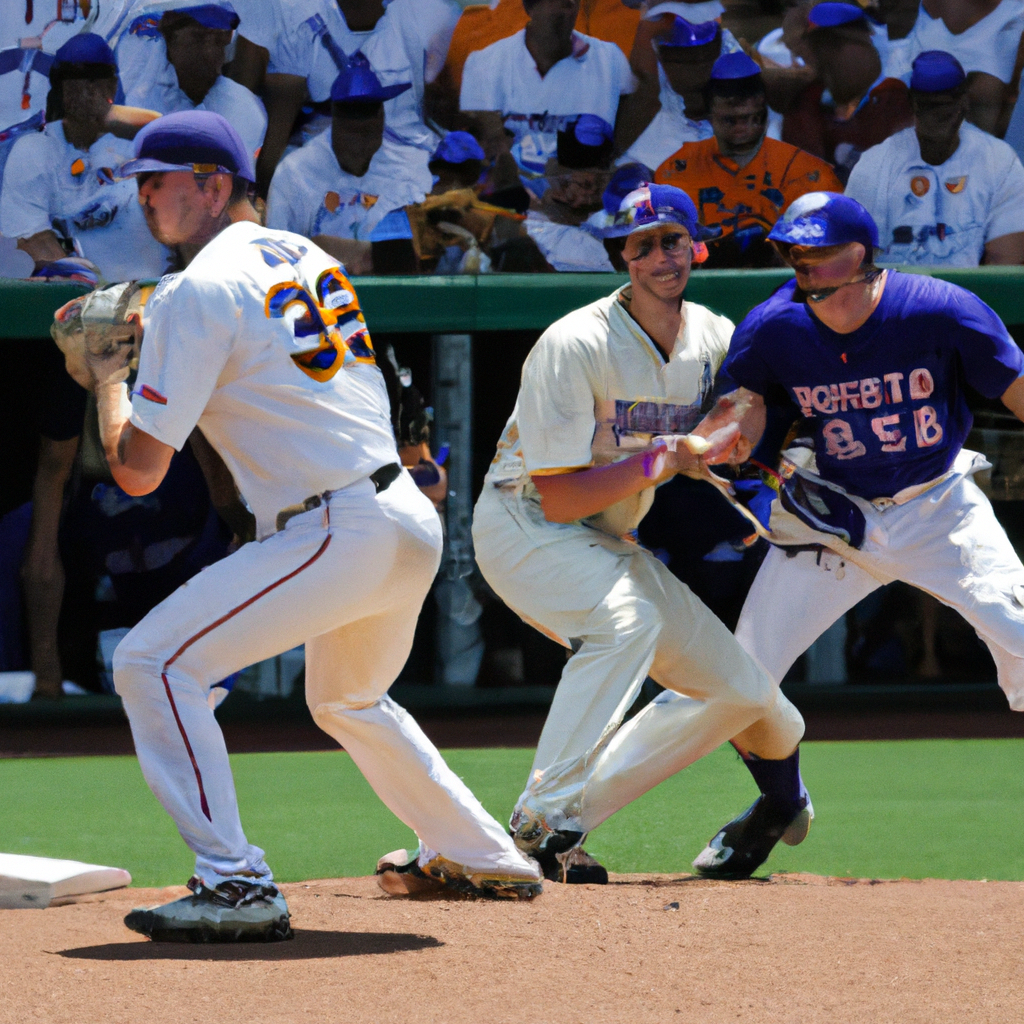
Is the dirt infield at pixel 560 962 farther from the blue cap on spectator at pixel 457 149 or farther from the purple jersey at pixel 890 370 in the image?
the blue cap on spectator at pixel 457 149

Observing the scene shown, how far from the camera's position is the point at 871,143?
7.25m

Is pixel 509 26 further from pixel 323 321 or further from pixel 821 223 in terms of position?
pixel 323 321

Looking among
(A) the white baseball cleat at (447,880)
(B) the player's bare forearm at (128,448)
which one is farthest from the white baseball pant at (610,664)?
(B) the player's bare forearm at (128,448)

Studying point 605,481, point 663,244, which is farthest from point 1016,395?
point 605,481

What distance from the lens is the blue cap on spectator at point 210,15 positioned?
23.9ft

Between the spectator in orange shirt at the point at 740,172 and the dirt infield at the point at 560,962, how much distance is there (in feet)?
14.0

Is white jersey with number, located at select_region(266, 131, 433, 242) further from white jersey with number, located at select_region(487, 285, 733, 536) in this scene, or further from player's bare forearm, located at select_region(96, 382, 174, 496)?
player's bare forearm, located at select_region(96, 382, 174, 496)

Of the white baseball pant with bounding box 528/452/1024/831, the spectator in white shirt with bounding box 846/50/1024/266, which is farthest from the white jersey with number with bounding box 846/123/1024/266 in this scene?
the white baseball pant with bounding box 528/452/1024/831

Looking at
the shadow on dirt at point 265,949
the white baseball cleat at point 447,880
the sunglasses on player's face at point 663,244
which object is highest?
the sunglasses on player's face at point 663,244

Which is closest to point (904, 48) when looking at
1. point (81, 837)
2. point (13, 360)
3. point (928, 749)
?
point (928, 749)

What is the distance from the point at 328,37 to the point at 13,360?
2.24 metres

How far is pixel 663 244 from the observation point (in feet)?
12.1

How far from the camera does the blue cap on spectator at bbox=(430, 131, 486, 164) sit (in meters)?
7.16

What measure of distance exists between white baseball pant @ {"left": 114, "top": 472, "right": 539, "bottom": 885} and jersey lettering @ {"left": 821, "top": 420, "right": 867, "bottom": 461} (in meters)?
1.33
